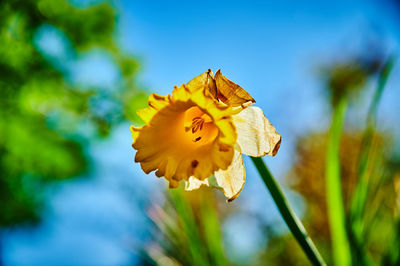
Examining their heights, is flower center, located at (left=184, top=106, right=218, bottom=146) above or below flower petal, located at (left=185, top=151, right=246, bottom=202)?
above

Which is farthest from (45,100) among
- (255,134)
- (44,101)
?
(255,134)

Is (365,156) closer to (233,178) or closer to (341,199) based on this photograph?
(341,199)

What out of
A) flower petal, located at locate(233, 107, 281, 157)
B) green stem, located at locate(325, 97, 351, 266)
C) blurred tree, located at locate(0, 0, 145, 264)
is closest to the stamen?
flower petal, located at locate(233, 107, 281, 157)

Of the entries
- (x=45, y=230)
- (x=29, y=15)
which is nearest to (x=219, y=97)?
(x=29, y=15)

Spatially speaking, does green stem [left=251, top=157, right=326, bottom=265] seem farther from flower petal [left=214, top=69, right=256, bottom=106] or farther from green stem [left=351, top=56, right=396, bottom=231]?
green stem [left=351, top=56, right=396, bottom=231]

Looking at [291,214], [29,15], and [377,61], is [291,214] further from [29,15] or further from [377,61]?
[377,61]

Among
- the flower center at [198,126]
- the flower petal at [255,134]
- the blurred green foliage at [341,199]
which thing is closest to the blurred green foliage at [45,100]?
the blurred green foliage at [341,199]
